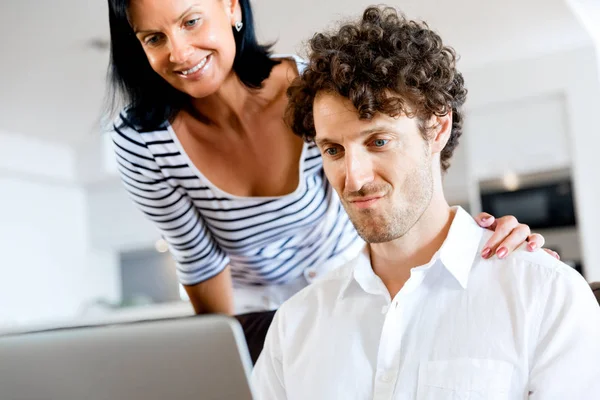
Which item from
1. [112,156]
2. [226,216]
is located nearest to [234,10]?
[226,216]

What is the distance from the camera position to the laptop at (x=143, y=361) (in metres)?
0.63

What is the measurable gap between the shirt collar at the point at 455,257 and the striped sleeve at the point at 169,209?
0.53 metres

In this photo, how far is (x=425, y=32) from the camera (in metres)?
1.25

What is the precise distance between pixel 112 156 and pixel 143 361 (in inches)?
115

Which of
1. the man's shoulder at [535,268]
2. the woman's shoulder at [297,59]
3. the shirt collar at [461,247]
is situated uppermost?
the woman's shoulder at [297,59]

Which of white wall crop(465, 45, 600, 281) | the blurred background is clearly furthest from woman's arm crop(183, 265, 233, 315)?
white wall crop(465, 45, 600, 281)

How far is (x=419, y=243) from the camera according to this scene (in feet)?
3.91

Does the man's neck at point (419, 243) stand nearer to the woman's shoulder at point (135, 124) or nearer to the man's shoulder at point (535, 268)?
the man's shoulder at point (535, 268)

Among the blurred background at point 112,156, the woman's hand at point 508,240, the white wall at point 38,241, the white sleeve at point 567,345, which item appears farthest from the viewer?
the white wall at point 38,241

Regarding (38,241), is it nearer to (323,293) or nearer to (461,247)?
(323,293)

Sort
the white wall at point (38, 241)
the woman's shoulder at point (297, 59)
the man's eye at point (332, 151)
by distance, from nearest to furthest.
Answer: the man's eye at point (332, 151)
the woman's shoulder at point (297, 59)
the white wall at point (38, 241)

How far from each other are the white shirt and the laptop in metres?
0.52

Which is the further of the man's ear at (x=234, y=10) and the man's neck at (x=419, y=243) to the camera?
the man's ear at (x=234, y=10)

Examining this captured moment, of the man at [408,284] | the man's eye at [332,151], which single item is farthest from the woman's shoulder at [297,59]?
the man's eye at [332,151]
